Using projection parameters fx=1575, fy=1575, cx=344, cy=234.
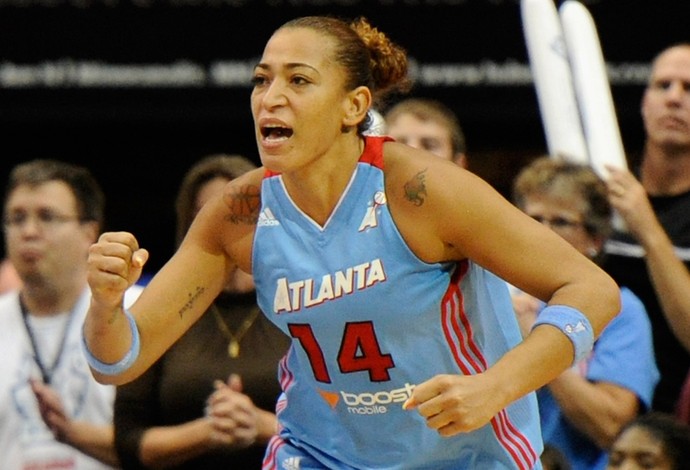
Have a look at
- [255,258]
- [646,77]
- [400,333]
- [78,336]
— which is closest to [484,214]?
[400,333]

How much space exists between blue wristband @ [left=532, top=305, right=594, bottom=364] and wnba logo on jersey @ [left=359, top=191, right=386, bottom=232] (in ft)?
1.38

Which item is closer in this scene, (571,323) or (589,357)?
(571,323)

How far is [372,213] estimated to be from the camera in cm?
327

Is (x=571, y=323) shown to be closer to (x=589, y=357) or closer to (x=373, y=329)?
(x=373, y=329)

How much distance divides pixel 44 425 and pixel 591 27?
84.4 inches

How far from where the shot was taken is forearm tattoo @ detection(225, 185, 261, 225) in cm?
343

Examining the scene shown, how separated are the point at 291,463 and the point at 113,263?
640mm

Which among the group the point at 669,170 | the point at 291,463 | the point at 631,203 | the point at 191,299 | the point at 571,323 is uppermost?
the point at 669,170

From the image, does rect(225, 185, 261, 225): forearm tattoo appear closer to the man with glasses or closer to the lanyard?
the man with glasses

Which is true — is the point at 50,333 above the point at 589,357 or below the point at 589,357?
above

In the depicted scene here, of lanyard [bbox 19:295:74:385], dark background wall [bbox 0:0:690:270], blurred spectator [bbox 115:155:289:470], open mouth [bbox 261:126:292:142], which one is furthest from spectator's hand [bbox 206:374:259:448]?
dark background wall [bbox 0:0:690:270]

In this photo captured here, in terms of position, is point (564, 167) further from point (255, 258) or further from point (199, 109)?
point (199, 109)

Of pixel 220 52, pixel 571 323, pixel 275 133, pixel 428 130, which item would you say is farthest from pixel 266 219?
pixel 220 52

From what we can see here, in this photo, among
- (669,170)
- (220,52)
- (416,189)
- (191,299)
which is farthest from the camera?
(220,52)
